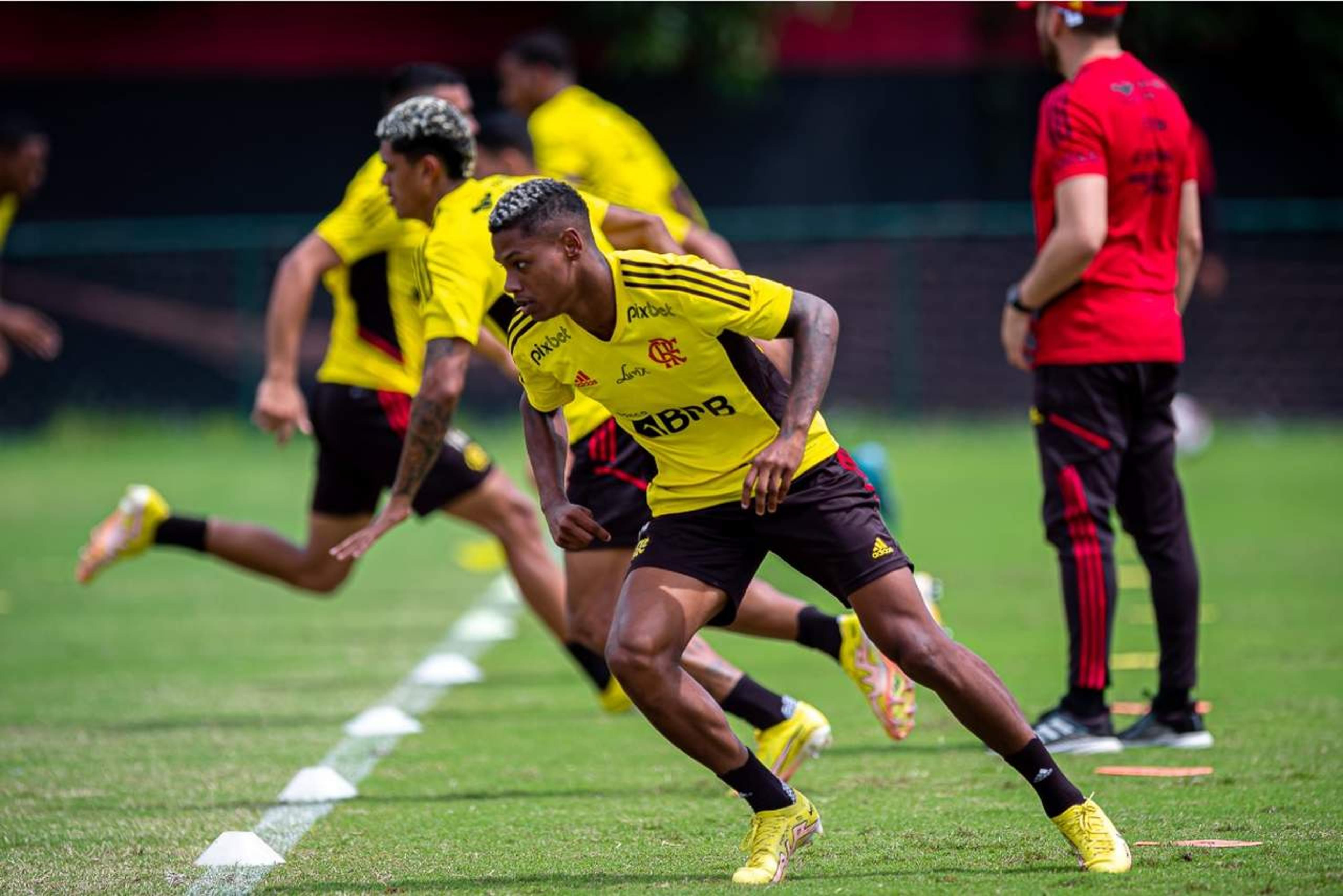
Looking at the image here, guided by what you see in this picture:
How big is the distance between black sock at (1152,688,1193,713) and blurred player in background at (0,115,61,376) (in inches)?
226

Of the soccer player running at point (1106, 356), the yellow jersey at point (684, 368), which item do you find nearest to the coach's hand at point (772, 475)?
the yellow jersey at point (684, 368)

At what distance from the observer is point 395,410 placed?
7832 millimetres

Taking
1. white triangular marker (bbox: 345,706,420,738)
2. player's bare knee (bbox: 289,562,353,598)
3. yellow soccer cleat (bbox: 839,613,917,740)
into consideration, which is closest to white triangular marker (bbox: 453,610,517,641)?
player's bare knee (bbox: 289,562,353,598)

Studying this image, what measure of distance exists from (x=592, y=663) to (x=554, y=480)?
Result: 211cm

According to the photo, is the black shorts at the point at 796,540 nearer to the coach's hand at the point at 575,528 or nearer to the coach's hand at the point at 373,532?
the coach's hand at the point at 575,528

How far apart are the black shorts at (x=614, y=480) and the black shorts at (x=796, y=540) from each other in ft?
4.47

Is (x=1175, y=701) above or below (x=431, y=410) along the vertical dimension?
below

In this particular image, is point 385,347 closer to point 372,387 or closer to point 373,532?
point 372,387

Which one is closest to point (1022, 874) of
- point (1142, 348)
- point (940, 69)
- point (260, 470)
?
point (1142, 348)

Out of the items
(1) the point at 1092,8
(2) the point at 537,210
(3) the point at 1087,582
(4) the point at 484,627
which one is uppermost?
(1) the point at 1092,8

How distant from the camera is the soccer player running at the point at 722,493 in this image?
4887 millimetres

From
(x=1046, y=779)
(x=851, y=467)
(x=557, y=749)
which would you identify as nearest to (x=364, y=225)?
(x=557, y=749)

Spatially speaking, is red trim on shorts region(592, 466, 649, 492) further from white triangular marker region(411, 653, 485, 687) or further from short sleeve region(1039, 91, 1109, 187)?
white triangular marker region(411, 653, 485, 687)

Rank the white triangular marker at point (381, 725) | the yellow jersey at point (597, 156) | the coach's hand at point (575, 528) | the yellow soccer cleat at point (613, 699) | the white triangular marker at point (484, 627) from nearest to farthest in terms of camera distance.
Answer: the coach's hand at point (575, 528), the white triangular marker at point (381, 725), the yellow soccer cleat at point (613, 699), the white triangular marker at point (484, 627), the yellow jersey at point (597, 156)
